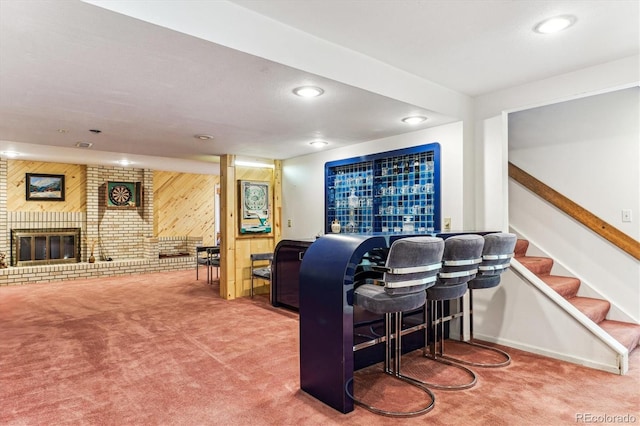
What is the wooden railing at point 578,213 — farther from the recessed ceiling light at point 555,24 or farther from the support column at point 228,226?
the support column at point 228,226

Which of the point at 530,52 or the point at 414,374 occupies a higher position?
the point at 530,52

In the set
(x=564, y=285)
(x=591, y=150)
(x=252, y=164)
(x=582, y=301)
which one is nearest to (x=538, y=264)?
(x=564, y=285)

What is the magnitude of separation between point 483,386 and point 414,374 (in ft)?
1.57

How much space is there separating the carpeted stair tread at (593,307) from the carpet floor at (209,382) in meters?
0.38

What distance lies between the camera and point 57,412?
2.32 metres

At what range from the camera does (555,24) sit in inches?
93.0

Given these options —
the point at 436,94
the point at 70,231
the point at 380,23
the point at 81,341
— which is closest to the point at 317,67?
the point at 380,23

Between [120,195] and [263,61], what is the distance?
7.50 meters

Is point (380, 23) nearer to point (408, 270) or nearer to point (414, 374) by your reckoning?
point (408, 270)

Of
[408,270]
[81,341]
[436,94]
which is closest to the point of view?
[408,270]

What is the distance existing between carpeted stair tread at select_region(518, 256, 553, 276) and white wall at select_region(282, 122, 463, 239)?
0.87 metres

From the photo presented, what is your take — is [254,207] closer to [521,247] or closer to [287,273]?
[287,273]

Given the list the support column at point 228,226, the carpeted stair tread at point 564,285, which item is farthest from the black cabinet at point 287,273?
the carpeted stair tread at point 564,285

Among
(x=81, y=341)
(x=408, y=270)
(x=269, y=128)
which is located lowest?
(x=81, y=341)
